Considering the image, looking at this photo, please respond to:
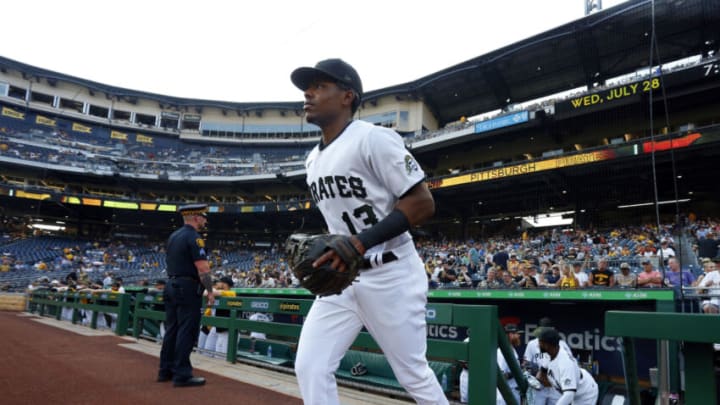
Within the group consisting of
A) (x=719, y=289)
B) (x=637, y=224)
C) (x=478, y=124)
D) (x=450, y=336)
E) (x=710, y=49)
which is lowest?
(x=450, y=336)

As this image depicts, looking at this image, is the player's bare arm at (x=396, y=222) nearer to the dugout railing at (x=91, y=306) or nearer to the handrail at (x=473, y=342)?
the handrail at (x=473, y=342)

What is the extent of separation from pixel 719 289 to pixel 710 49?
21.5 metres

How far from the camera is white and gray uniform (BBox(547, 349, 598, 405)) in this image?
4723mm

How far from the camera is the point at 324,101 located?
6.66 feet

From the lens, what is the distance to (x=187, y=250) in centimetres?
420

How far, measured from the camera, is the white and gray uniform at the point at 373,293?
1.75m

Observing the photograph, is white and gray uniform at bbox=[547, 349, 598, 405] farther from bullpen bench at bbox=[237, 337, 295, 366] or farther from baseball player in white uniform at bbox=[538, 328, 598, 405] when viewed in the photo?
bullpen bench at bbox=[237, 337, 295, 366]

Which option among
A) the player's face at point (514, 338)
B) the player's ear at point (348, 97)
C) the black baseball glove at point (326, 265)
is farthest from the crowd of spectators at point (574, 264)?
the black baseball glove at point (326, 265)

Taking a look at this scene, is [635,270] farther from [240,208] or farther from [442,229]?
[240,208]

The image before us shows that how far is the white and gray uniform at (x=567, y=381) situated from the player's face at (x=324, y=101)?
4.20 metres

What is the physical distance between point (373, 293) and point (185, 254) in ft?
9.78

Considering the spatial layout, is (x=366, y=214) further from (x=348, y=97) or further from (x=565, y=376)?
(x=565, y=376)

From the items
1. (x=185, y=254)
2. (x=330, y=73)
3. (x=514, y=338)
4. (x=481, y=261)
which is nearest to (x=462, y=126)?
(x=481, y=261)

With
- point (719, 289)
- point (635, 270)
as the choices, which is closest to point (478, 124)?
point (635, 270)
